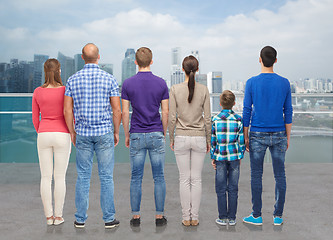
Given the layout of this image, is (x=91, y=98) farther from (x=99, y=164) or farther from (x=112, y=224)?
(x=112, y=224)

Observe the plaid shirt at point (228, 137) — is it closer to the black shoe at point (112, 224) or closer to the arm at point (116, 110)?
the arm at point (116, 110)

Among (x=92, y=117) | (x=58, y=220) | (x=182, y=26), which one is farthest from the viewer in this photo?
(x=182, y=26)

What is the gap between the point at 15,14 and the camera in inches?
1875

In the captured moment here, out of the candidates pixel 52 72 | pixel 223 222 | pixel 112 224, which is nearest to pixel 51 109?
pixel 52 72

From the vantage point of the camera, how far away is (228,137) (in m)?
2.12

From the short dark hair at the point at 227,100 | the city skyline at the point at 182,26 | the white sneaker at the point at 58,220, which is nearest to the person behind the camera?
the short dark hair at the point at 227,100

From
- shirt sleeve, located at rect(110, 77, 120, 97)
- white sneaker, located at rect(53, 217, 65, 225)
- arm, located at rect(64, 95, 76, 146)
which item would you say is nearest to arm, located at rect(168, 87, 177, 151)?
shirt sleeve, located at rect(110, 77, 120, 97)

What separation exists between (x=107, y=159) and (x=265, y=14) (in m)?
43.5

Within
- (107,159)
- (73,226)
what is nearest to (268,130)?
(107,159)

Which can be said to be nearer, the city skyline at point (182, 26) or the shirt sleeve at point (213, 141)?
the shirt sleeve at point (213, 141)

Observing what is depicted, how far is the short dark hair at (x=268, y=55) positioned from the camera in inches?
83.7

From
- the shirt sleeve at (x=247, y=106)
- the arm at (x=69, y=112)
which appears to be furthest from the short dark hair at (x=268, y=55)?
the arm at (x=69, y=112)

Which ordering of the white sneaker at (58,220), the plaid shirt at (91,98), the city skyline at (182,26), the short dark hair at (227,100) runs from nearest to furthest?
the plaid shirt at (91,98)
the short dark hair at (227,100)
the white sneaker at (58,220)
the city skyline at (182,26)

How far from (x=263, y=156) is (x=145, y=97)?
869mm
